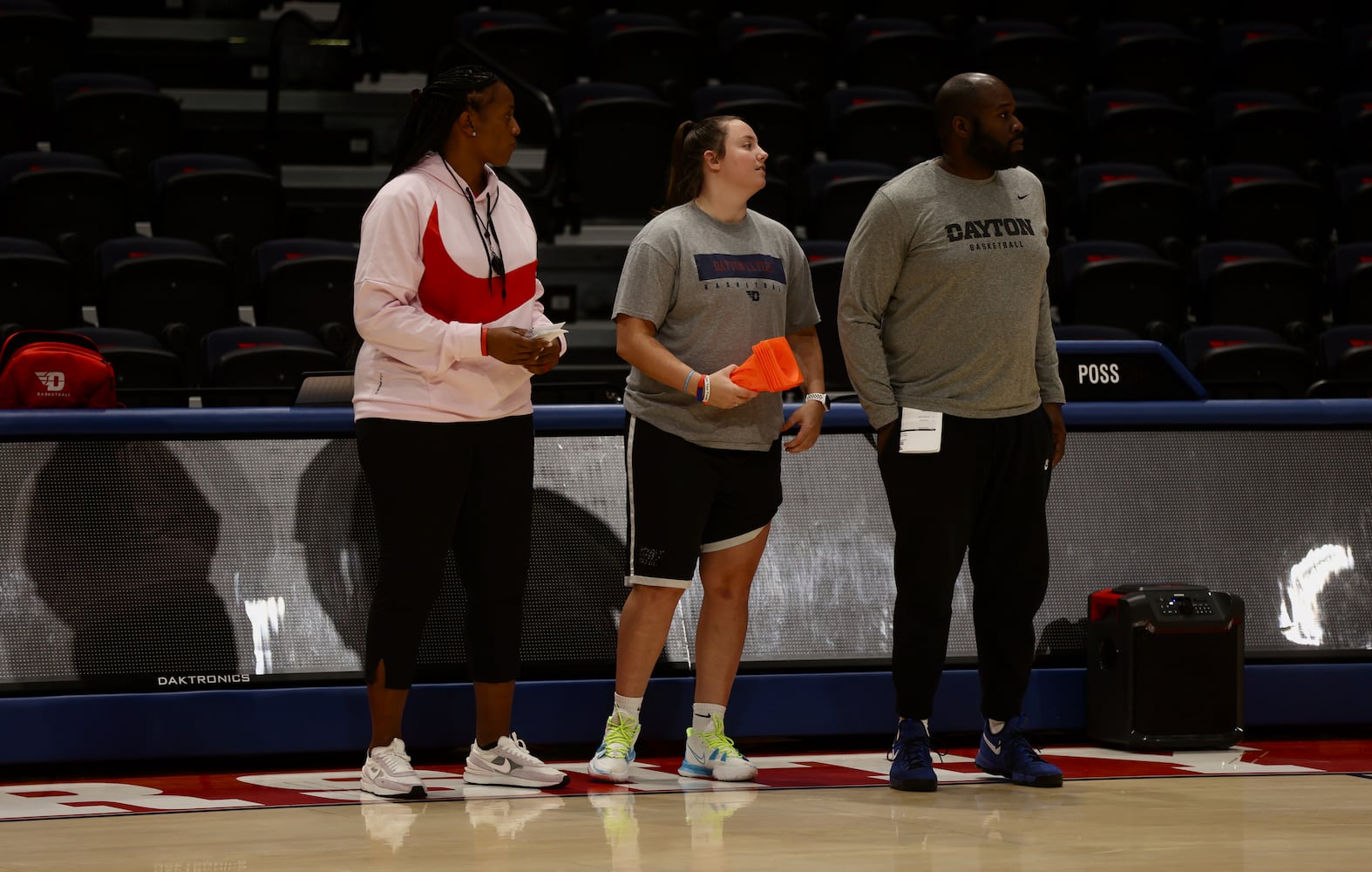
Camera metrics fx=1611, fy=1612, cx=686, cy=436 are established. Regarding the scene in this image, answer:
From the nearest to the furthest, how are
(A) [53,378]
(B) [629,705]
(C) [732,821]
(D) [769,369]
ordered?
(C) [732,821], (D) [769,369], (B) [629,705], (A) [53,378]

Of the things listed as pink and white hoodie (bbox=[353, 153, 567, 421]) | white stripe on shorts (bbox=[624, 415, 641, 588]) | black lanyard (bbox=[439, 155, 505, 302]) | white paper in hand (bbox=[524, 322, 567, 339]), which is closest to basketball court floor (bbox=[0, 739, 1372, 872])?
white stripe on shorts (bbox=[624, 415, 641, 588])

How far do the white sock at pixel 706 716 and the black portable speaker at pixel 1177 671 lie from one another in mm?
1055

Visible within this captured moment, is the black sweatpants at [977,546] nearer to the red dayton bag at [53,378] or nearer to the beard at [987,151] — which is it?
the beard at [987,151]

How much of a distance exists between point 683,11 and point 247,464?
708 cm

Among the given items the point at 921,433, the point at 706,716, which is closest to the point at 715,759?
the point at 706,716

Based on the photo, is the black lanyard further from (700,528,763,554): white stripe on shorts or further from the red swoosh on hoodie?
(700,528,763,554): white stripe on shorts

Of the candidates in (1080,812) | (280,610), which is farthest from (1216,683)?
(280,610)

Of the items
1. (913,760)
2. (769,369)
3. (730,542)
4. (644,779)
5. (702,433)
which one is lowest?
(644,779)

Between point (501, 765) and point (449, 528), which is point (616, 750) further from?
point (449, 528)

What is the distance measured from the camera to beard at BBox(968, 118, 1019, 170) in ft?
11.5

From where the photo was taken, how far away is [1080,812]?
311cm

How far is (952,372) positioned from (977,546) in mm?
422

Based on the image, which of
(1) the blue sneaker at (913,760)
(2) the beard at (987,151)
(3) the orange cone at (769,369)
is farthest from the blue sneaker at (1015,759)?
(2) the beard at (987,151)

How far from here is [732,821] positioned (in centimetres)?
304
